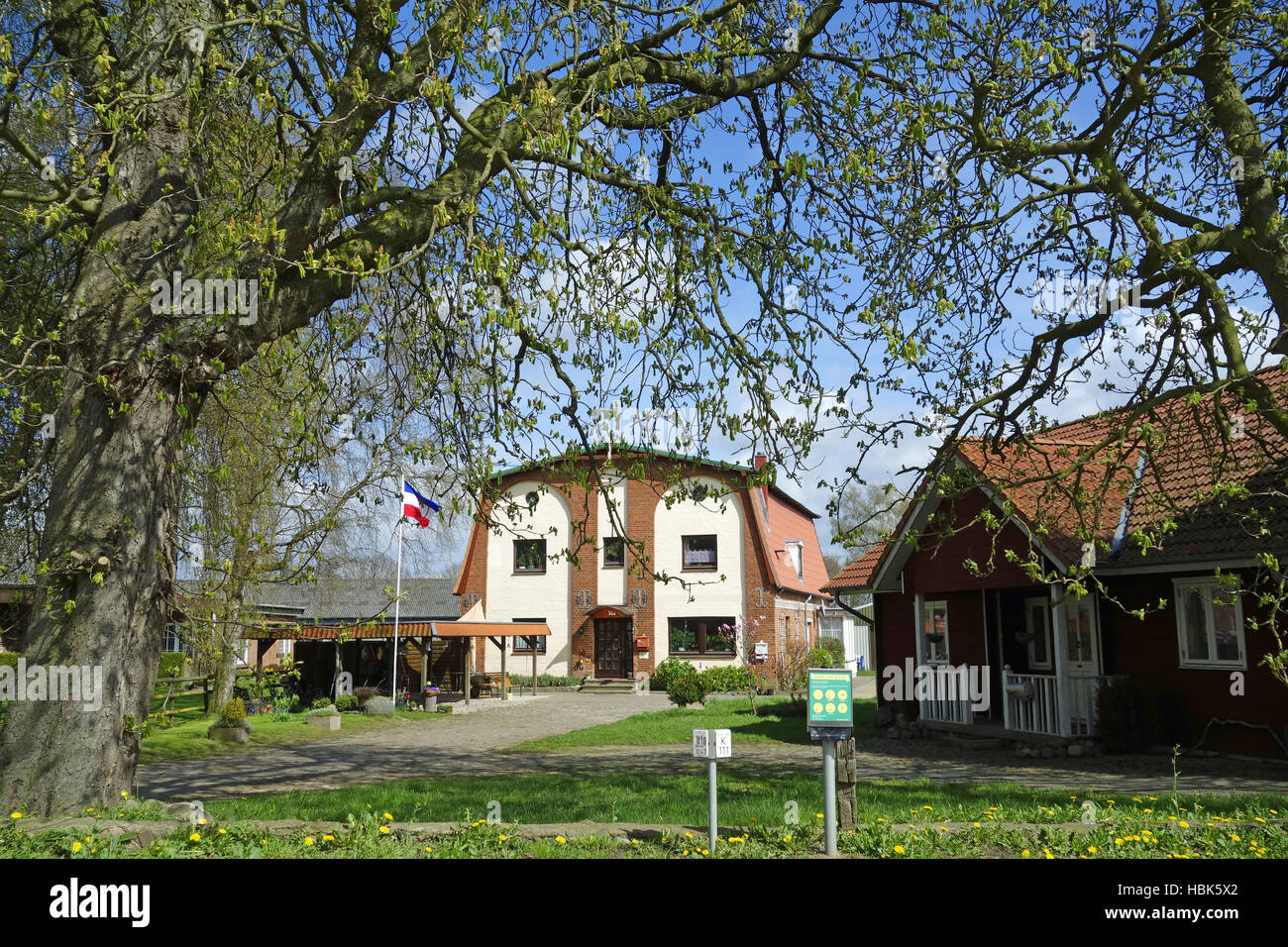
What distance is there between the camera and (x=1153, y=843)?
6125 millimetres

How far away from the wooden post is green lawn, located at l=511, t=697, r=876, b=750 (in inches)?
452

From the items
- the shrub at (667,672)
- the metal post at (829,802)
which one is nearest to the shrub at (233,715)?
the shrub at (667,672)

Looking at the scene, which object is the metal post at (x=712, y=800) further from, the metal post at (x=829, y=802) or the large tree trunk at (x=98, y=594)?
the large tree trunk at (x=98, y=594)

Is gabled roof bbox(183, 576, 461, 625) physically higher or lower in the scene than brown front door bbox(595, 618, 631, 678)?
higher

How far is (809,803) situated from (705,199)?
6137mm

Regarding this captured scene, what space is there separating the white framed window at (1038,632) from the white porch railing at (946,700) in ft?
5.21

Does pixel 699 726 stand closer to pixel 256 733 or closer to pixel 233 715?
pixel 256 733

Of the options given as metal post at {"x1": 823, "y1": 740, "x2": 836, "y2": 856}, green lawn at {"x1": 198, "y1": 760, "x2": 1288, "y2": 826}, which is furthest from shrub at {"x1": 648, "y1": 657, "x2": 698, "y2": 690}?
metal post at {"x1": 823, "y1": 740, "x2": 836, "y2": 856}

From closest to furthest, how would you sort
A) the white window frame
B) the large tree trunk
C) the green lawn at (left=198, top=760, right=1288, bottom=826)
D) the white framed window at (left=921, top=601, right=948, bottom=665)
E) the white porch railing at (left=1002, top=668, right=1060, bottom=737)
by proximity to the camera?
the large tree trunk
the green lawn at (left=198, top=760, right=1288, bottom=826)
the white porch railing at (left=1002, top=668, right=1060, bottom=737)
the white window frame
the white framed window at (left=921, top=601, right=948, bottom=665)

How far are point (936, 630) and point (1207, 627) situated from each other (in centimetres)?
646

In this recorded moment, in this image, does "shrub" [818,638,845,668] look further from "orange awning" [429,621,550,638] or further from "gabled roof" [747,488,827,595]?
"orange awning" [429,621,550,638]

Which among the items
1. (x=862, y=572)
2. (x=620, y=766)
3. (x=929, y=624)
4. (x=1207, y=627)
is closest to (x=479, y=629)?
(x=862, y=572)

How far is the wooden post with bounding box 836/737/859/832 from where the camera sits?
21.1 feet
